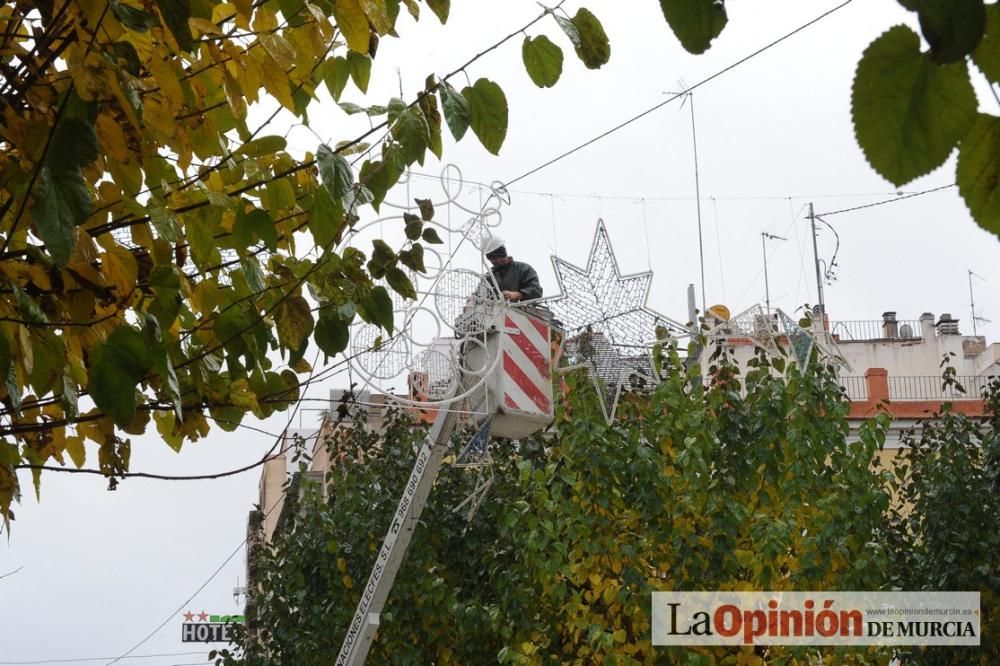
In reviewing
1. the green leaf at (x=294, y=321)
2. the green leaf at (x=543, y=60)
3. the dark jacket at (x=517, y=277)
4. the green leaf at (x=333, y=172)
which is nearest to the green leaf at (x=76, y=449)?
the green leaf at (x=294, y=321)

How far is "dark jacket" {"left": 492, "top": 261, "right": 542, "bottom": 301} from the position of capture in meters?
8.91

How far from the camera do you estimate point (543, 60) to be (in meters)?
3.43

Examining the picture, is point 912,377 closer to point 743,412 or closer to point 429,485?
point 743,412

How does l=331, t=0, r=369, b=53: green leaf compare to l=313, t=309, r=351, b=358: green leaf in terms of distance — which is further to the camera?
l=313, t=309, r=351, b=358: green leaf

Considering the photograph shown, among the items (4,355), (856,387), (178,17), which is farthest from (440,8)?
(856,387)

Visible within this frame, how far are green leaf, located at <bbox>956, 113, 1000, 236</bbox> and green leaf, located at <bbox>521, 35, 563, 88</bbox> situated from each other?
7.54 feet

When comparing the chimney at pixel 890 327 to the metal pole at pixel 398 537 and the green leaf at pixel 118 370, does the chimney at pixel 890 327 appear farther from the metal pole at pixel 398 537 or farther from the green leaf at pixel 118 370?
the green leaf at pixel 118 370

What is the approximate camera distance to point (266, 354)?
393cm

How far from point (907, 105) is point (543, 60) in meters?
2.32

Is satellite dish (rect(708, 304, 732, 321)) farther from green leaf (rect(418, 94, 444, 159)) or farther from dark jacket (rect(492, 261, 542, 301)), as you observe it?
green leaf (rect(418, 94, 444, 159))

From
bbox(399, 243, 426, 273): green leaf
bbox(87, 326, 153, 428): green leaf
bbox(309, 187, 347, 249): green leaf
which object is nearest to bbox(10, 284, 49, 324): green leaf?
bbox(87, 326, 153, 428): green leaf

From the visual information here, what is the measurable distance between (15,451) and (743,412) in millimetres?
7298

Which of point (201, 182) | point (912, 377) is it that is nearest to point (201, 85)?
point (201, 182)

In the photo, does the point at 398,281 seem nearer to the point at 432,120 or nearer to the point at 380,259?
the point at 380,259
